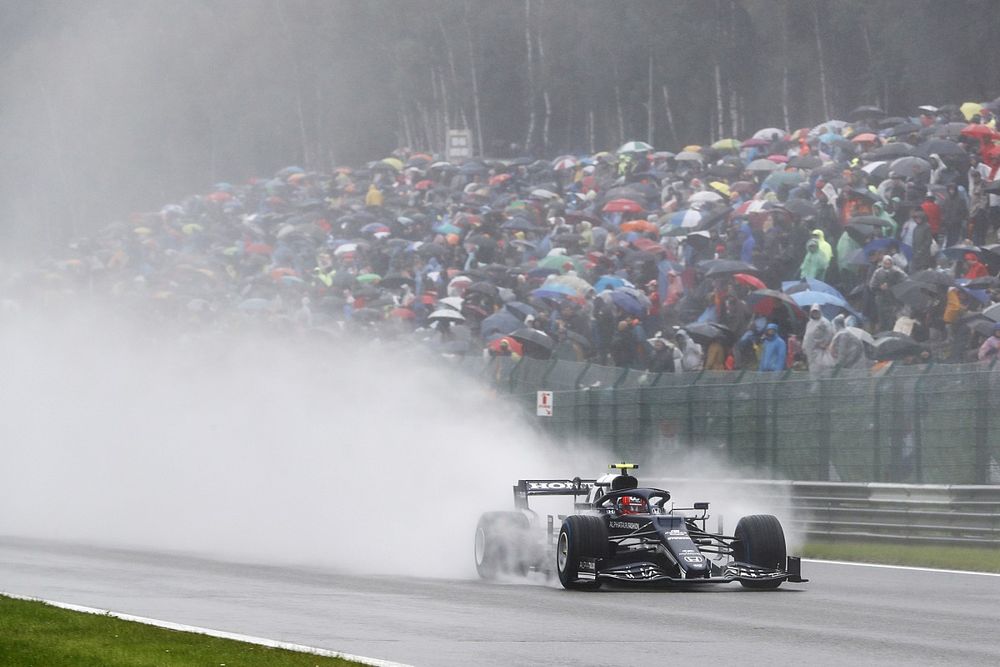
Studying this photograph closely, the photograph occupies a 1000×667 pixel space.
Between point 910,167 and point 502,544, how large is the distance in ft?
45.4

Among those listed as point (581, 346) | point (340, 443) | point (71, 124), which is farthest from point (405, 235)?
point (71, 124)

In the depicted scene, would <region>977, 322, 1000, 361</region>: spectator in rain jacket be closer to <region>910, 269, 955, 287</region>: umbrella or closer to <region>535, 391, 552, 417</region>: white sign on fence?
<region>910, 269, 955, 287</region>: umbrella

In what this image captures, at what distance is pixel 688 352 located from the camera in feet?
84.4

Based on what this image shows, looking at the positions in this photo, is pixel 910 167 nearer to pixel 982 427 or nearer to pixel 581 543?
pixel 982 427

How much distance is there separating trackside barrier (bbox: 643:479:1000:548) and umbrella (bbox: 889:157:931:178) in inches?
301

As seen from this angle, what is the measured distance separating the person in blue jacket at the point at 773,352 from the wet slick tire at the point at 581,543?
30.6 feet

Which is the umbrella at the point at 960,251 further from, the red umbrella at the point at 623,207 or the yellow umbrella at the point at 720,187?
the red umbrella at the point at 623,207

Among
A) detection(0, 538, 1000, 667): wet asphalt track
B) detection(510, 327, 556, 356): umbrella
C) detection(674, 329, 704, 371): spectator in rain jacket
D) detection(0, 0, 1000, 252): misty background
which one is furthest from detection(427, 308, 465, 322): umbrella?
detection(0, 0, 1000, 252): misty background

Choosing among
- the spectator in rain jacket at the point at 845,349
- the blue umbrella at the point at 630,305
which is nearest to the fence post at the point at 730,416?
the spectator in rain jacket at the point at 845,349

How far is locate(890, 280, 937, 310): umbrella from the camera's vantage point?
2314 centimetres

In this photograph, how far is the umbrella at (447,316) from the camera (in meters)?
30.2

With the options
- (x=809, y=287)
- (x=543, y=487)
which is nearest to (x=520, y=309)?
(x=809, y=287)

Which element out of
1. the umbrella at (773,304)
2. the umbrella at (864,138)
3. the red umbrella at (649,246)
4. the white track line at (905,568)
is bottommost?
the white track line at (905,568)

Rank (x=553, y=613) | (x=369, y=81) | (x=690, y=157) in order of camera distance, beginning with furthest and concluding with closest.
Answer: (x=369, y=81) < (x=690, y=157) < (x=553, y=613)
